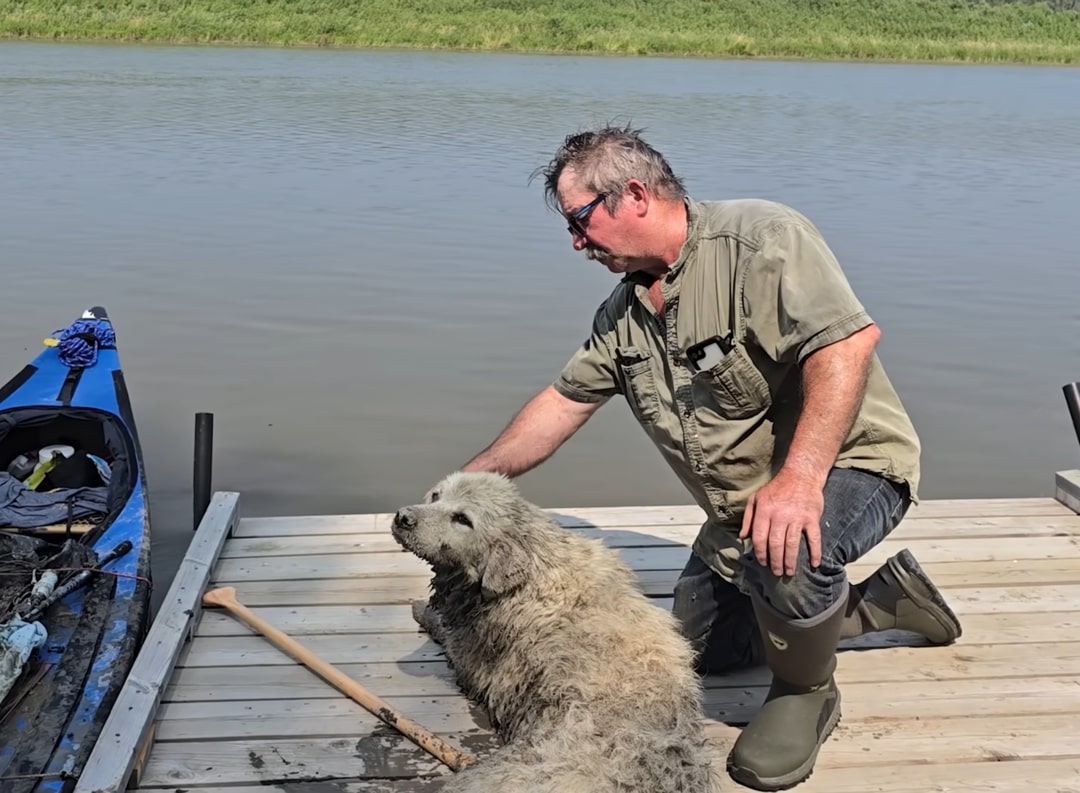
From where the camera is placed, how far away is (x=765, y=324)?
Answer: 340cm

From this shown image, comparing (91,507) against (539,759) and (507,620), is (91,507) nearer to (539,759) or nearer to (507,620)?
(507,620)

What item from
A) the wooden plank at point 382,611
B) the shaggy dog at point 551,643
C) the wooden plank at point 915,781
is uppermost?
the shaggy dog at point 551,643

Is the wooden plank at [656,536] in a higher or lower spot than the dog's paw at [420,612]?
lower

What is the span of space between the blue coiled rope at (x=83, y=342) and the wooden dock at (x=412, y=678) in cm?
195

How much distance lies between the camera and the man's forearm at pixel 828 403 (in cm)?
309

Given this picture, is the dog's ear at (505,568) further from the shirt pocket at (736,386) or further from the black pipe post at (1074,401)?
the black pipe post at (1074,401)

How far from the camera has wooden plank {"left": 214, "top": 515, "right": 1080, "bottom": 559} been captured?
16.3ft

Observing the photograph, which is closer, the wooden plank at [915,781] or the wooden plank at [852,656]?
the wooden plank at [915,781]

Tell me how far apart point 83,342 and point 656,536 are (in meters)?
3.54

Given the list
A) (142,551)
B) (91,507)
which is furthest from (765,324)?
(91,507)

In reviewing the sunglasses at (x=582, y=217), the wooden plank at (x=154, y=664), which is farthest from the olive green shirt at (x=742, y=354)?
the wooden plank at (x=154, y=664)

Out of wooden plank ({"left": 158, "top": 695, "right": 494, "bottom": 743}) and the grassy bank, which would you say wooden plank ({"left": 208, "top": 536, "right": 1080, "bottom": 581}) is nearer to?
wooden plank ({"left": 158, "top": 695, "right": 494, "bottom": 743})

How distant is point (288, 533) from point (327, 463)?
2.13m

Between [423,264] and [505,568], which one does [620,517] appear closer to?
[505,568]
